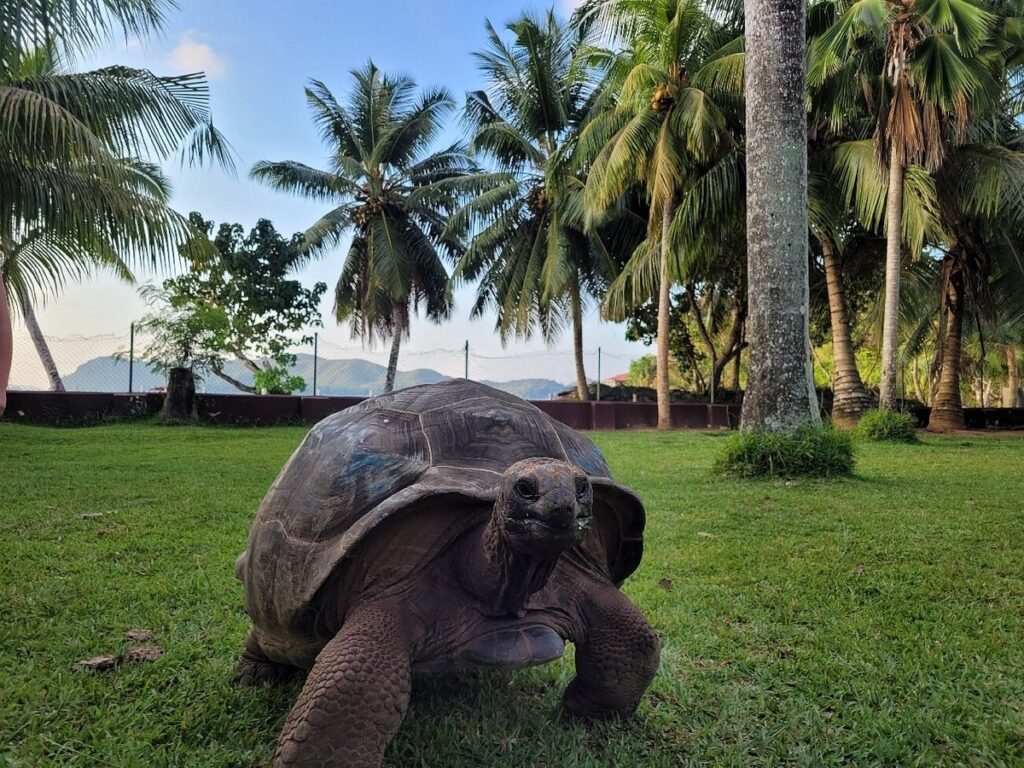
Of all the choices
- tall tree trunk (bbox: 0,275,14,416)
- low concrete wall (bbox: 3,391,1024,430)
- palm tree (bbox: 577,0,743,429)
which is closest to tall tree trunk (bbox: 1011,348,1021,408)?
low concrete wall (bbox: 3,391,1024,430)

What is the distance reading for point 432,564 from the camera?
5.75ft

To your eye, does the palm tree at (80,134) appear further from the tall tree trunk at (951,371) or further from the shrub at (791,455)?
the tall tree trunk at (951,371)

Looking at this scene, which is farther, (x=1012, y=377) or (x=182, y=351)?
(x=1012, y=377)

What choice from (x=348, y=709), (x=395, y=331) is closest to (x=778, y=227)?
(x=348, y=709)

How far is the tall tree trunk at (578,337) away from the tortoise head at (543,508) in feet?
54.1

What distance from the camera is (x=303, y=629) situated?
5.97ft


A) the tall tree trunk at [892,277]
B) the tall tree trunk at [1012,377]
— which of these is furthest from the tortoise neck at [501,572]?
the tall tree trunk at [1012,377]

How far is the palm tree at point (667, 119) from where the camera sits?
12.4 metres

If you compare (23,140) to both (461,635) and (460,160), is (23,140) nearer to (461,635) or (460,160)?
(461,635)

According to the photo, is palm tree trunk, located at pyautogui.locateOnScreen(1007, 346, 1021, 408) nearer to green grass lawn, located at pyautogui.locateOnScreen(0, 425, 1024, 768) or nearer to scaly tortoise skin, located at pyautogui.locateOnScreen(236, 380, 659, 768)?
green grass lawn, located at pyautogui.locateOnScreen(0, 425, 1024, 768)

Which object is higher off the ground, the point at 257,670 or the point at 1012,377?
the point at 1012,377

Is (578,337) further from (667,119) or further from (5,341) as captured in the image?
(5,341)

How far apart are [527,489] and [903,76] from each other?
10938mm

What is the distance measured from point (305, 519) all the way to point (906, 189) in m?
11.8
